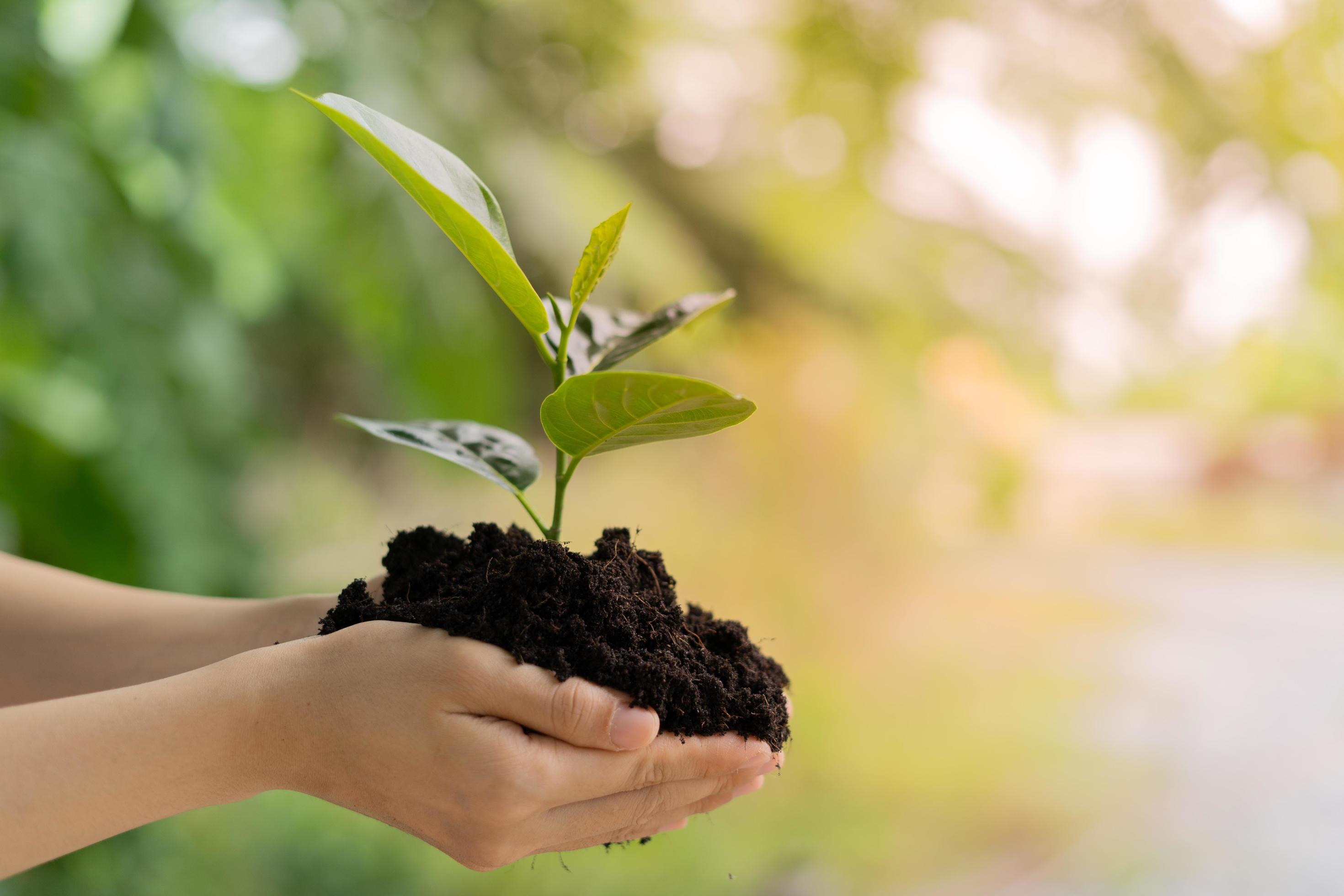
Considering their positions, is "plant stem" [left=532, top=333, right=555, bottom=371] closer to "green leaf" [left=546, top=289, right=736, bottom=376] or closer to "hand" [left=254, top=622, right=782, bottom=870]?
"green leaf" [left=546, top=289, right=736, bottom=376]

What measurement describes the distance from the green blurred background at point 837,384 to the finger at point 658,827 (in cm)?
108

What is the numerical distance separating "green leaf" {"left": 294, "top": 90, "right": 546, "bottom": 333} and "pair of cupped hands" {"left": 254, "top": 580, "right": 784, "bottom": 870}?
0.18 m

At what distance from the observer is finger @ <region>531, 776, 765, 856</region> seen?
47 cm

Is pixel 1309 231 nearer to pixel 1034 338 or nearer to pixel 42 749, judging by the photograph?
pixel 1034 338

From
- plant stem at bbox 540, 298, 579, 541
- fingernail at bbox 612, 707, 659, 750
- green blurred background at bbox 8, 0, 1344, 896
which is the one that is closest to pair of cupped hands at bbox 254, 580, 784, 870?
fingernail at bbox 612, 707, 659, 750

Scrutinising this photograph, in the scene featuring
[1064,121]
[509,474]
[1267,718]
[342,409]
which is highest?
Result: [1064,121]

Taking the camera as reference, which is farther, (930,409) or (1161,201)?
(930,409)

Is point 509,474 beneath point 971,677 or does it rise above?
beneath

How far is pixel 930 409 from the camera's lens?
2.23m

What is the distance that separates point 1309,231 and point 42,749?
2269 mm

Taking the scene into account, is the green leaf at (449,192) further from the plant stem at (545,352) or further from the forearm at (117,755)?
the forearm at (117,755)

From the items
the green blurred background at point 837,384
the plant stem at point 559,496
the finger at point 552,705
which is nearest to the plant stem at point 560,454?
the plant stem at point 559,496

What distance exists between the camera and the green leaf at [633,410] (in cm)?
39

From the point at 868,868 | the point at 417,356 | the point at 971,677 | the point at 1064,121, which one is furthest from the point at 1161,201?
the point at 868,868
